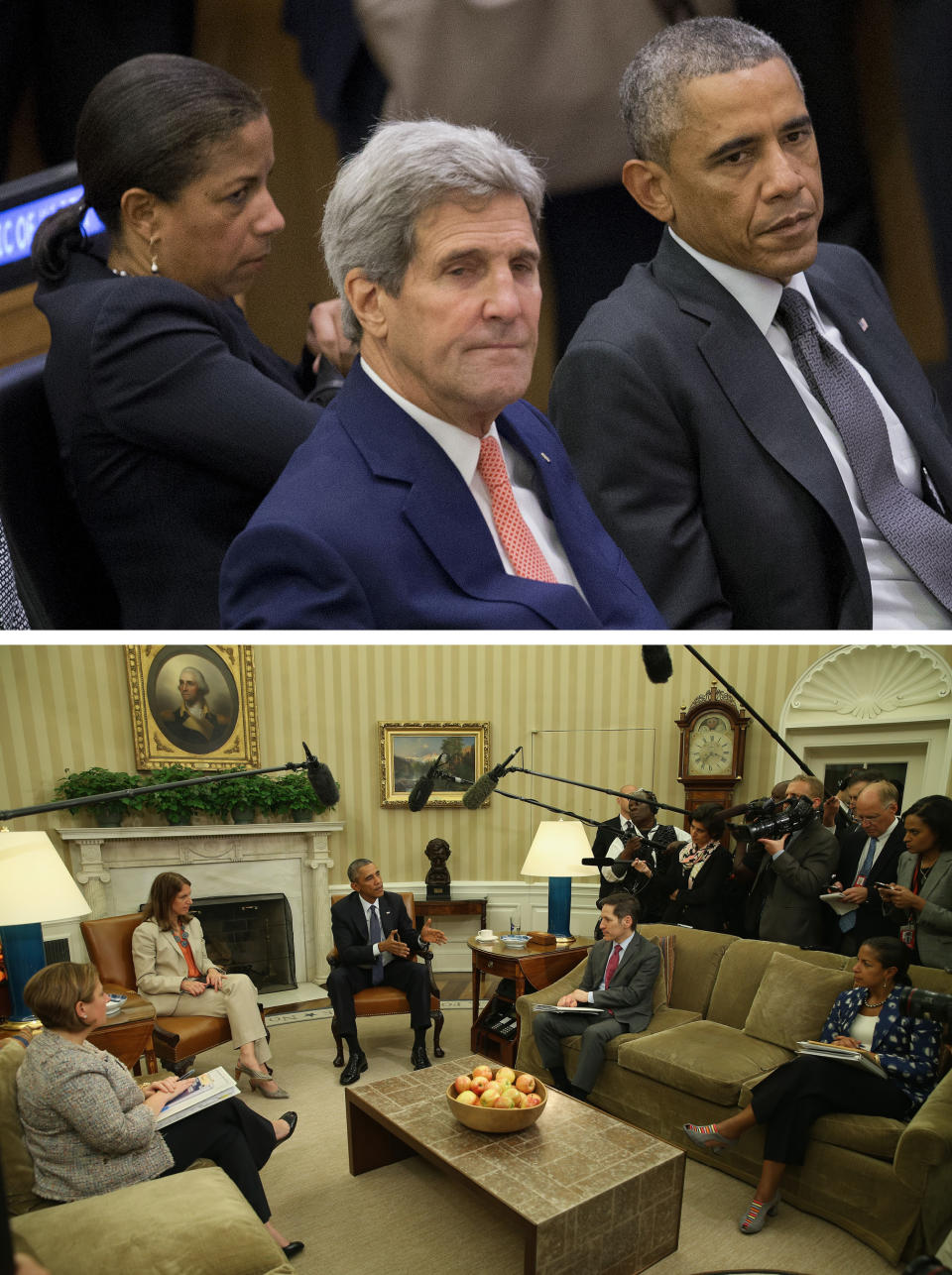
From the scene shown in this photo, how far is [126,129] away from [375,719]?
1.31 meters

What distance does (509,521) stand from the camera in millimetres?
1184

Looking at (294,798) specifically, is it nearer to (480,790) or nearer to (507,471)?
(480,790)

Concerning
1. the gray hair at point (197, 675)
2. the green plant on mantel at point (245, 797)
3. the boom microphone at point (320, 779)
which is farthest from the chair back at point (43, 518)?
the green plant on mantel at point (245, 797)

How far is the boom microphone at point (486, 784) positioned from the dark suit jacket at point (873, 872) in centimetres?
100

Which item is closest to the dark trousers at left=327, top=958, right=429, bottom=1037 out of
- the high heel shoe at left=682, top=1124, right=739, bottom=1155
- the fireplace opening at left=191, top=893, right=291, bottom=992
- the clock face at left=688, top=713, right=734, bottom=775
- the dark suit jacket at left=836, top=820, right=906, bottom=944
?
the fireplace opening at left=191, top=893, right=291, bottom=992

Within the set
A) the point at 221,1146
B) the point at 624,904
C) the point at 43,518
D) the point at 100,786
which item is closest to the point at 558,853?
the point at 624,904

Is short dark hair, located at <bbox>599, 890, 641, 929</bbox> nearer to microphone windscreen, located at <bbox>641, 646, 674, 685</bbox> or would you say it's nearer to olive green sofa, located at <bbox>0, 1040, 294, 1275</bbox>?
olive green sofa, located at <bbox>0, 1040, 294, 1275</bbox>

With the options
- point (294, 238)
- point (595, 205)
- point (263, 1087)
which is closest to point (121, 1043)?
point (263, 1087)

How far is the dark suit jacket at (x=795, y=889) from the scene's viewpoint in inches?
99.3

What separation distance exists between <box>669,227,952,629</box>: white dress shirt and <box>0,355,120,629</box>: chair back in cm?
92

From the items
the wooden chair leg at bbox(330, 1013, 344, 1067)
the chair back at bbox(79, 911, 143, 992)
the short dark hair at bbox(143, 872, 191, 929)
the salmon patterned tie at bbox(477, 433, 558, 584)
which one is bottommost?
the wooden chair leg at bbox(330, 1013, 344, 1067)

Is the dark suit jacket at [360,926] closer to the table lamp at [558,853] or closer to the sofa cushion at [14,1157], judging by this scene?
the table lamp at [558,853]

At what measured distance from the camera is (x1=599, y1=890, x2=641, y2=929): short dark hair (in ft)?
9.11

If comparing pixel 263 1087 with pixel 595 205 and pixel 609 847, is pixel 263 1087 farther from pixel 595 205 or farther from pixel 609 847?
pixel 595 205
